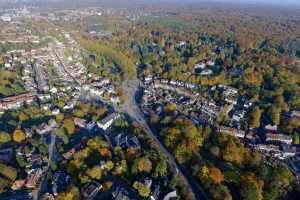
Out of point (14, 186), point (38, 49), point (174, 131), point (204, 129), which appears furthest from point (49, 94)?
point (38, 49)

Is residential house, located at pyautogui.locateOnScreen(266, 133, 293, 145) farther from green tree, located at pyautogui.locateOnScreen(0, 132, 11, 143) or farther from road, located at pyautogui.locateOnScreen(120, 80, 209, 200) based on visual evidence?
green tree, located at pyautogui.locateOnScreen(0, 132, 11, 143)

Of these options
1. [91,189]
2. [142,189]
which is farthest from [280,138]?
[91,189]

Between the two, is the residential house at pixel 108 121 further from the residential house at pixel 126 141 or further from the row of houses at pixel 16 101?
the row of houses at pixel 16 101

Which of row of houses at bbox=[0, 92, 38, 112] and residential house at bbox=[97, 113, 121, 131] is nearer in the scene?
residential house at bbox=[97, 113, 121, 131]

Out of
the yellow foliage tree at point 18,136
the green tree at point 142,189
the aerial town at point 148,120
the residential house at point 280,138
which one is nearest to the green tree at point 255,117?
the aerial town at point 148,120

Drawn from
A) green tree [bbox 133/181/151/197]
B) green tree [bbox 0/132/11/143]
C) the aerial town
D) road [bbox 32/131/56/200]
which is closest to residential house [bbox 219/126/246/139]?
the aerial town

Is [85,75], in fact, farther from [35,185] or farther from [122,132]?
[35,185]
